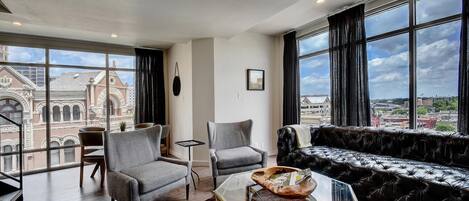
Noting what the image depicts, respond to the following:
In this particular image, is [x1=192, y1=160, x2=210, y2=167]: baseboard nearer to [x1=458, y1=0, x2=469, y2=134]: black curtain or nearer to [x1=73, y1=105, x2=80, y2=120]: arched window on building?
[x1=73, y1=105, x2=80, y2=120]: arched window on building

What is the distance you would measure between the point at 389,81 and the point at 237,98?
8.08 ft

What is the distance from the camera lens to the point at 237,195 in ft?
6.29

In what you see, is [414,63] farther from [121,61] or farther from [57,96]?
[57,96]

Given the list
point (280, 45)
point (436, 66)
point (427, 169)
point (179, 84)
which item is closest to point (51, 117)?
point (179, 84)

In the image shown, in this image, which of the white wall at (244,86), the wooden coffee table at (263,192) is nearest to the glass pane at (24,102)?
the white wall at (244,86)

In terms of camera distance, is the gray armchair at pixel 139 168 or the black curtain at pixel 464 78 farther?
the black curtain at pixel 464 78

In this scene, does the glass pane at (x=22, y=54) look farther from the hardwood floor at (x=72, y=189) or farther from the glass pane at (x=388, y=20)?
the glass pane at (x=388, y=20)

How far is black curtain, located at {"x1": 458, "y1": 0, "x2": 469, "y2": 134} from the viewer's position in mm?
2514

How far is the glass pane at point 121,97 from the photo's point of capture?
5.12m

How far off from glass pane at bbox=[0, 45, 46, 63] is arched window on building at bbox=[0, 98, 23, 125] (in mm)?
707

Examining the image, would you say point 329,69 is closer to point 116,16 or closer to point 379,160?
point 379,160

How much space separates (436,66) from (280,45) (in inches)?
106

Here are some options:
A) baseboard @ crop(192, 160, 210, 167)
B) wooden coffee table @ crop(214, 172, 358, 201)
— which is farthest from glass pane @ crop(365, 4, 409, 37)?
baseboard @ crop(192, 160, 210, 167)

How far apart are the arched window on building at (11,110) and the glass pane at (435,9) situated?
623 centimetres
